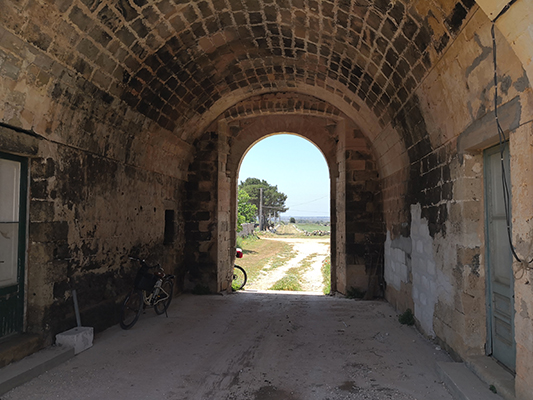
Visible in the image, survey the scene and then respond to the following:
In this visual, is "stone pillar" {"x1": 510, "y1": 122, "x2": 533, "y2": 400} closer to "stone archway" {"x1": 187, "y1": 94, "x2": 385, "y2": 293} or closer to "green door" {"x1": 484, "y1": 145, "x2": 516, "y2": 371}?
"green door" {"x1": 484, "y1": 145, "x2": 516, "y2": 371}

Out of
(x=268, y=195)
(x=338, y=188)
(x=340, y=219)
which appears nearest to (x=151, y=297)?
(x=340, y=219)

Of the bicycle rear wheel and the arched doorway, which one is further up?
the arched doorway

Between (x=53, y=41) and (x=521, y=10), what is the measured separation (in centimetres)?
375

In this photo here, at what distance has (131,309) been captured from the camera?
5480 millimetres

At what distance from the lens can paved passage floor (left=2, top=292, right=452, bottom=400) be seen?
3.17m

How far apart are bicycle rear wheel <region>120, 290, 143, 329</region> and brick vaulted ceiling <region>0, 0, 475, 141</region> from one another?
2.72m

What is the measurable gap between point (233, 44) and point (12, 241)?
372cm

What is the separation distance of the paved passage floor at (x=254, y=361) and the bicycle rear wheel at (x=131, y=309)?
0.12 metres

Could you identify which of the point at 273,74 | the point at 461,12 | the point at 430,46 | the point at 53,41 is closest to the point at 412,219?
the point at 430,46

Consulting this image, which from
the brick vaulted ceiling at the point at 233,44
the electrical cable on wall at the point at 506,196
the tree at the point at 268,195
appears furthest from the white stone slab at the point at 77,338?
the tree at the point at 268,195

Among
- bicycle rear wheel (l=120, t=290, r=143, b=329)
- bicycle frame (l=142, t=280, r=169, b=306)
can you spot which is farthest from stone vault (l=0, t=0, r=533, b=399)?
bicycle frame (l=142, t=280, r=169, b=306)

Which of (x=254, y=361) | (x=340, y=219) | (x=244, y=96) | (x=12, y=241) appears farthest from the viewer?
(x=340, y=219)

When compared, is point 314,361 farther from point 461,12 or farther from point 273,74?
point 273,74

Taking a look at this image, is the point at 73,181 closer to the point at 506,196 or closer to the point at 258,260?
the point at 506,196
